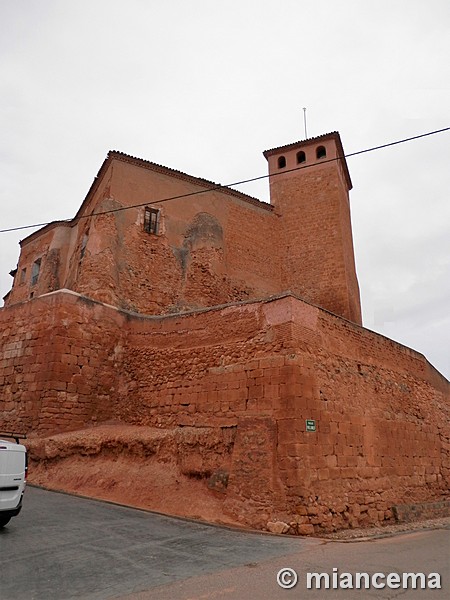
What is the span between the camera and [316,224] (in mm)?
21969

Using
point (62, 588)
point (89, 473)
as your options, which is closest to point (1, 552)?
point (62, 588)

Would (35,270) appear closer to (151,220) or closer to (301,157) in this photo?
(151,220)

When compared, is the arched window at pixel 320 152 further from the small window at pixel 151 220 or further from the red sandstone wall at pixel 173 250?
the small window at pixel 151 220

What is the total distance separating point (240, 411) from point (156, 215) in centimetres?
1056

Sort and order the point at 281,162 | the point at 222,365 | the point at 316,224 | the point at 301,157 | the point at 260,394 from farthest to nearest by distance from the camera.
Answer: the point at 281,162
the point at 301,157
the point at 316,224
the point at 222,365
the point at 260,394

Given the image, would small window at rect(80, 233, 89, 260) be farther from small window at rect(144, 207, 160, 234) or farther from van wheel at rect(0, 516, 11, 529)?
van wheel at rect(0, 516, 11, 529)

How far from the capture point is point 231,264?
20.1m

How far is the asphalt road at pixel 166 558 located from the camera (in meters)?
4.82

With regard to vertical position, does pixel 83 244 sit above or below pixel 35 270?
below

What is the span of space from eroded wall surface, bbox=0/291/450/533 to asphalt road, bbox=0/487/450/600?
141cm

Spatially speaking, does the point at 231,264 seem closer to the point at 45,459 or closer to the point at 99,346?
the point at 99,346

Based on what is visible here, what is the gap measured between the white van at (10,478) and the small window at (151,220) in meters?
12.2

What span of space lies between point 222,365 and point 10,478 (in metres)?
5.13

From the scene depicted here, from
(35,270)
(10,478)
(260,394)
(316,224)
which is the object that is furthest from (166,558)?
(35,270)
